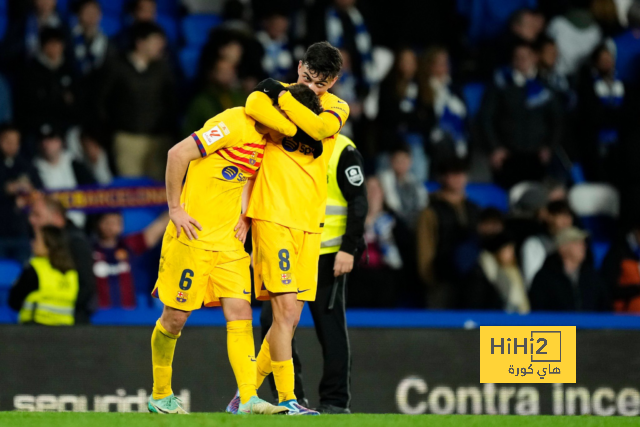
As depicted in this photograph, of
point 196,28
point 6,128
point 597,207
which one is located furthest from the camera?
point 196,28

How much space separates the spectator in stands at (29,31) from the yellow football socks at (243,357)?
5.66 metres

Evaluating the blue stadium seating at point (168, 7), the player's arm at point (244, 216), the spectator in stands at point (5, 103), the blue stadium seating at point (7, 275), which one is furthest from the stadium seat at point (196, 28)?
the player's arm at point (244, 216)

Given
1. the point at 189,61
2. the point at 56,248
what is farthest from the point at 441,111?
the point at 56,248

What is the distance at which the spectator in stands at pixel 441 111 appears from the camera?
1079 cm

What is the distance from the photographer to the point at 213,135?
550 cm

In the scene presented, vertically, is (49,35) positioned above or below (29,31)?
below

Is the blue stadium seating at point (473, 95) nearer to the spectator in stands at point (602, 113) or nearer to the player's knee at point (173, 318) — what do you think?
the spectator in stands at point (602, 113)

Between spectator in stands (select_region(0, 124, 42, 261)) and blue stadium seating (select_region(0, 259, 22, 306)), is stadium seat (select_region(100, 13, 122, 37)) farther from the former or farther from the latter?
blue stadium seating (select_region(0, 259, 22, 306))

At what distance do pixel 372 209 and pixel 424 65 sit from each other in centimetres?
208

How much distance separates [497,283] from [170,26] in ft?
15.7

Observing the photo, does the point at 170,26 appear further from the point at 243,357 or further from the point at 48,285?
the point at 243,357

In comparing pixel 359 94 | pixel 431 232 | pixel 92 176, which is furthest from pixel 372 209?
pixel 92 176

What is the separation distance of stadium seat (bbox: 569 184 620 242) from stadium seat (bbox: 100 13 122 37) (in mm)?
5086

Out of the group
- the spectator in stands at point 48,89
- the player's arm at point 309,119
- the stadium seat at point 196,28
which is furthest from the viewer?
the stadium seat at point 196,28
